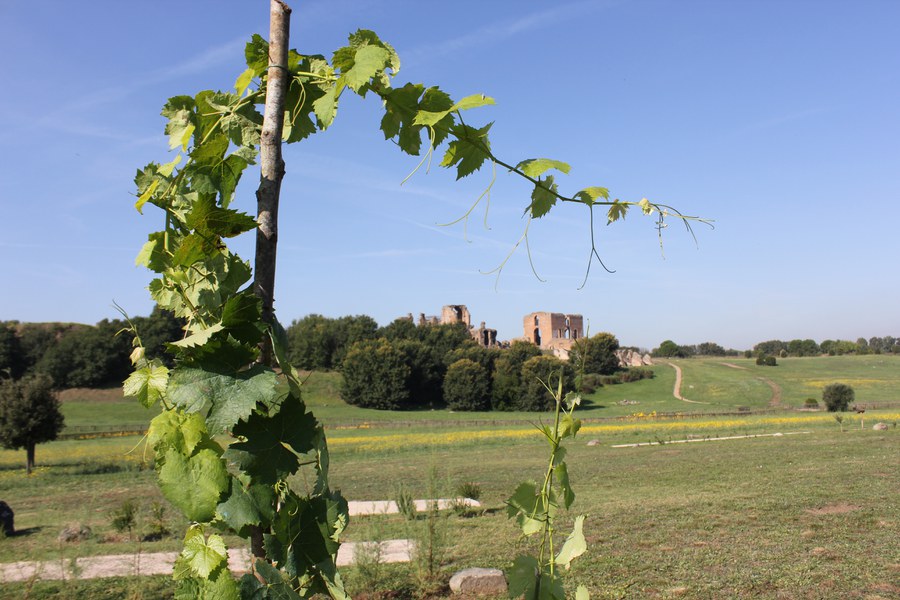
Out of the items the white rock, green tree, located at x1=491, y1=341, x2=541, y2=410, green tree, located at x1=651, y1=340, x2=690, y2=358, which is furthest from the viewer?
green tree, located at x1=651, y1=340, x2=690, y2=358

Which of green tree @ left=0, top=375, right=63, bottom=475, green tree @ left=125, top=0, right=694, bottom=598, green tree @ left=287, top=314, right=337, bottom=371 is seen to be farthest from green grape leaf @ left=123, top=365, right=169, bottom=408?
green tree @ left=287, top=314, right=337, bottom=371

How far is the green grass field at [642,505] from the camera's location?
22.6 feet

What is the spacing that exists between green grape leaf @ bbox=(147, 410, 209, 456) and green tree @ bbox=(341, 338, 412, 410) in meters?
60.7

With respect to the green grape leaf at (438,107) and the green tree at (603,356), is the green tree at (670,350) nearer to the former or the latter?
the green tree at (603,356)

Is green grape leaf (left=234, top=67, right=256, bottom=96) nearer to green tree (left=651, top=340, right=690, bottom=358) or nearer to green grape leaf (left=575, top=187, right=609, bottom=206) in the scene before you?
green grape leaf (left=575, top=187, right=609, bottom=206)

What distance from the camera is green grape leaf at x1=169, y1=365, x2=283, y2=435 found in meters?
1.11

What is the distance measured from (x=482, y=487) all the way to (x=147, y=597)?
9498mm

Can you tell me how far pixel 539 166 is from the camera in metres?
1.45

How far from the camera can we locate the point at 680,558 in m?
7.62

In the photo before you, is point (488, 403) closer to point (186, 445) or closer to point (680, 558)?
point (680, 558)

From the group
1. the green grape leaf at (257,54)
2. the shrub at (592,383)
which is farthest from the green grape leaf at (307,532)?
the shrub at (592,383)

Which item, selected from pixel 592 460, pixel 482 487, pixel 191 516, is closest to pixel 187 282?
pixel 191 516

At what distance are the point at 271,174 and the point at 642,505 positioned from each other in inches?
450

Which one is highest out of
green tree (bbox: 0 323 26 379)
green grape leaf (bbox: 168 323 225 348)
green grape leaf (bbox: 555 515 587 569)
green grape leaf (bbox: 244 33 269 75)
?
green tree (bbox: 0 323 26 379)
